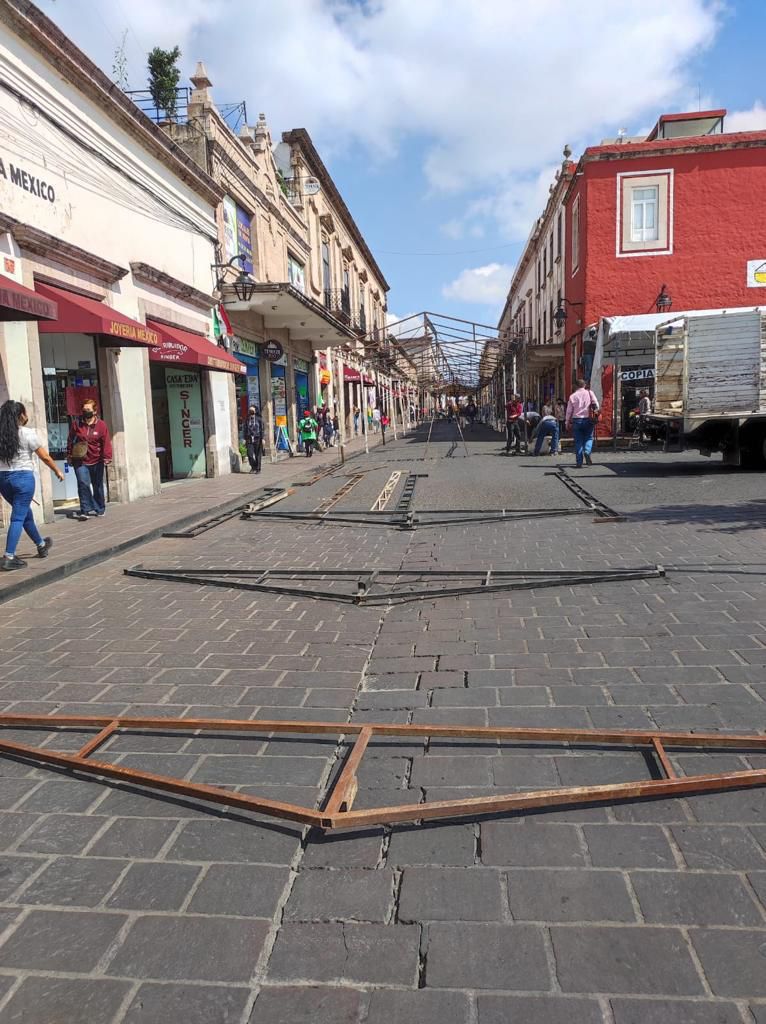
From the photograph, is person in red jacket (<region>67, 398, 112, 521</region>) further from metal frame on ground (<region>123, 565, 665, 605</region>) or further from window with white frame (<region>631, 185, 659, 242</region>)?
window with white frame (<region>631, 185, 659, 242</region>)

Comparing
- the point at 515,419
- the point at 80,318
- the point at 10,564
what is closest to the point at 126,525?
the point at 10,564

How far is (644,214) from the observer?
21.2 metres

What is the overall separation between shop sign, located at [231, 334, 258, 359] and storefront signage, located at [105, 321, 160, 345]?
21.3 ft

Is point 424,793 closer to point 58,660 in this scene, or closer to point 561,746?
point 561,746

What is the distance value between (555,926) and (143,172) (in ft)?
44.9

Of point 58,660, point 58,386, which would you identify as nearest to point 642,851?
point 58,660

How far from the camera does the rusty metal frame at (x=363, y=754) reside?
2430 mm

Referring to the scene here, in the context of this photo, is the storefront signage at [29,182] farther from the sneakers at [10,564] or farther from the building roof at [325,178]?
the building roof at [325,178]

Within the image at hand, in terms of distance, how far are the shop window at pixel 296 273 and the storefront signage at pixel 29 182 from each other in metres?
13.0

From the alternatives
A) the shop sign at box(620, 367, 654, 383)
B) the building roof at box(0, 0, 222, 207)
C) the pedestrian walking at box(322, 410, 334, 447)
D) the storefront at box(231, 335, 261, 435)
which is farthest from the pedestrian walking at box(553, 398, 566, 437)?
the building roof at box(0, 0, 222, 207)

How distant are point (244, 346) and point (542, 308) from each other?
61.0 ft

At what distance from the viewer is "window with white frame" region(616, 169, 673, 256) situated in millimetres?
20922

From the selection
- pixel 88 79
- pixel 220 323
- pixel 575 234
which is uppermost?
pixel 575 234

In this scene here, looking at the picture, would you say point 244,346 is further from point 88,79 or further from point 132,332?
point 88,79
